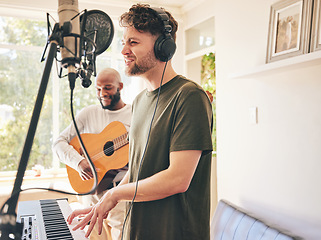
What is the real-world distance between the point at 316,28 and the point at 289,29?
8.6 inches

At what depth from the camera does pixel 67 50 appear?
0.60m

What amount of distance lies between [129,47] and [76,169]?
4.72 feet

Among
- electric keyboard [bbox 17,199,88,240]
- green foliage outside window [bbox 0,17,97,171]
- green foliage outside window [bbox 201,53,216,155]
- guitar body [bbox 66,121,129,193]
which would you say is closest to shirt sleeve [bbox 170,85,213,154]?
electric keyboard [bbox 17,199,88,240]

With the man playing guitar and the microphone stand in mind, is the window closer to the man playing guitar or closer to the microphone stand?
the man playing guitar

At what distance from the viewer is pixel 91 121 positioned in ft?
8.54

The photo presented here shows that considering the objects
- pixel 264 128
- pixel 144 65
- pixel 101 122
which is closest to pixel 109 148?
pixel 101 122

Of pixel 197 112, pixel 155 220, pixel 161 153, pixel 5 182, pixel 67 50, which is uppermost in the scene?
pixel 67 50

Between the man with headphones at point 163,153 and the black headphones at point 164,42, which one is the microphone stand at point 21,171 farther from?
the black headphones at point 164,42

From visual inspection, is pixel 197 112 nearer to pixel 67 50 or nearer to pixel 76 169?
pixel 67 50

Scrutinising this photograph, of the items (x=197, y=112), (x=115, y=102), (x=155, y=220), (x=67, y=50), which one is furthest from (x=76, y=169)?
(x=67, y=50)

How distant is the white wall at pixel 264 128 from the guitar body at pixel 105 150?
927 mm

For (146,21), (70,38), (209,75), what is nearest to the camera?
(70,38)

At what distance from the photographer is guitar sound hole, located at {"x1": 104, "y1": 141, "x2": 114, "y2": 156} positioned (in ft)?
8.13

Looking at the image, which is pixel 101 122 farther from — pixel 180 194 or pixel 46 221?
pixel 180 194
